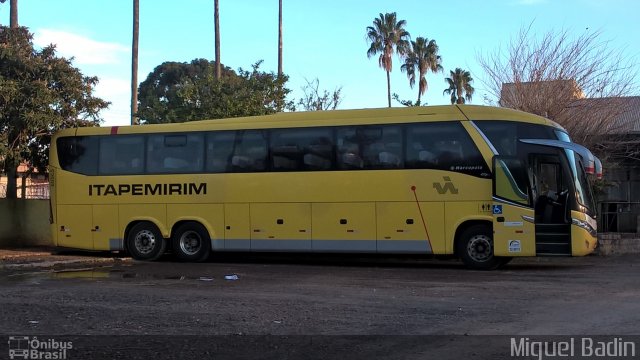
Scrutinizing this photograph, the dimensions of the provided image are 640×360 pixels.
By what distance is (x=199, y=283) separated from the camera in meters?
A: 11.4

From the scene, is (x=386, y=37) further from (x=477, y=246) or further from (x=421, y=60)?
(x=477, y=246)

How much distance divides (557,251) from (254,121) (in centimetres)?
781

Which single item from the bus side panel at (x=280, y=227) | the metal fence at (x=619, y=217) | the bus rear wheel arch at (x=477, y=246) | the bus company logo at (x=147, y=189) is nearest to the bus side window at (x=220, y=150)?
the bus company logo at (x=147, y=189)

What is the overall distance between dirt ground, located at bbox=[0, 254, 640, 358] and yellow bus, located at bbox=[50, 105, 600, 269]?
944 mm

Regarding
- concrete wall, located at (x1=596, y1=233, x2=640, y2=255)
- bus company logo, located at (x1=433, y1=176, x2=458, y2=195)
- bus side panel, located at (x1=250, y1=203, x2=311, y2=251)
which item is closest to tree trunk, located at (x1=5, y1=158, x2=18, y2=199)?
bus side panel, located at (x1=250, y1=203, x2=311, y2=251)

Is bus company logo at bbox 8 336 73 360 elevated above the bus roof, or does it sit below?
below

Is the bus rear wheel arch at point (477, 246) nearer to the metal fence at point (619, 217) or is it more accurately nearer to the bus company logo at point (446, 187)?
the bus company logo at point (446, 187)

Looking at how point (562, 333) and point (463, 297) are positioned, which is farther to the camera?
point (463, 297)

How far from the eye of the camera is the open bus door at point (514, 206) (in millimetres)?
13094

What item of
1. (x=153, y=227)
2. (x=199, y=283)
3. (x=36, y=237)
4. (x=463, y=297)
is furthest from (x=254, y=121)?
(x=36, y=237)

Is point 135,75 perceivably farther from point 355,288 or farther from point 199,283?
point 355,288

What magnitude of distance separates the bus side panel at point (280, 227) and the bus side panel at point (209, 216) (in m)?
0.88

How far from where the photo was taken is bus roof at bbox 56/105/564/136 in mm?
13461

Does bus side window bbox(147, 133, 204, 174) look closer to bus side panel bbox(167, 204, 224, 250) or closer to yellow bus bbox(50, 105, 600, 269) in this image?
yellow bus bbox(50, 105, 600, 269)
